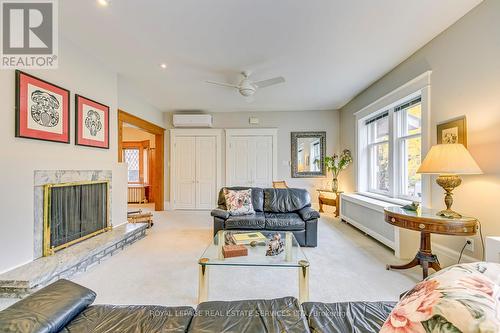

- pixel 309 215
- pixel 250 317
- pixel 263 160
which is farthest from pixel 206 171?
pixel 250 317

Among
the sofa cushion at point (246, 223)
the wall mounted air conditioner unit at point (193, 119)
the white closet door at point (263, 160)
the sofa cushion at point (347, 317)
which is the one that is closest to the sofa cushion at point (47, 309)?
the sofa cushion at point (347, 317)

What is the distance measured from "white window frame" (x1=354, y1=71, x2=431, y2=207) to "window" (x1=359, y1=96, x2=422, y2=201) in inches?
0.6

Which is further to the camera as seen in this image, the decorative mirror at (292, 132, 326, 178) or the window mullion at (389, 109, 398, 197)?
the decorative mirror at (292, 132, 326, 178)

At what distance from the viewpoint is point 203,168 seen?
20.5 ft

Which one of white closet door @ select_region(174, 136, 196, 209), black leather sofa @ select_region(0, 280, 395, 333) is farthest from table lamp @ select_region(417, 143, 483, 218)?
white closet door @ select_region(174, 136, 196, 209)

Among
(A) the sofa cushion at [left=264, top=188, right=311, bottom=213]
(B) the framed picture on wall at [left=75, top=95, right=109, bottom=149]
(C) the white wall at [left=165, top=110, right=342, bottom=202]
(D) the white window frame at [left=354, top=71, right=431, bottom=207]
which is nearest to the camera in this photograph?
(D) the white window frame at [left=354, top=71, right=431, bottom=207]

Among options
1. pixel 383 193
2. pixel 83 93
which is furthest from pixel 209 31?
pixel 383 193

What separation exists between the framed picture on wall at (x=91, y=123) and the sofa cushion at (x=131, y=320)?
8.69 ft

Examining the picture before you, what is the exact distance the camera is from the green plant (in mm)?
5309

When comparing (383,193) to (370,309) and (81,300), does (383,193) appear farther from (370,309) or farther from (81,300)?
(81,300)

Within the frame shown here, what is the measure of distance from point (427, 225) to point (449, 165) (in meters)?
0.59

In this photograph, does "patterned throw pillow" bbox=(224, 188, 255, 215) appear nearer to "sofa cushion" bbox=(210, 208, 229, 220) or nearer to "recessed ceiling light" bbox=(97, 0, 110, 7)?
"sofa cushion" bbox=(210, 208, 229, 220)

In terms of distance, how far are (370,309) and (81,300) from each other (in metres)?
1.48

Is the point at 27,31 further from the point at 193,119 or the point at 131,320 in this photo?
the point at 193,119
